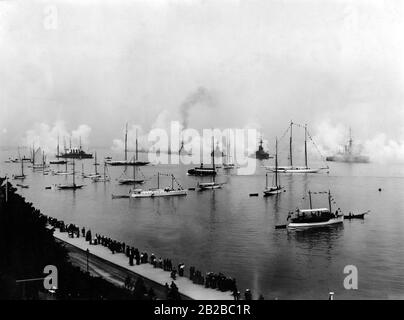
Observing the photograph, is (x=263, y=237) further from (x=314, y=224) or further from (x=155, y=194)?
(x=155, y=194)

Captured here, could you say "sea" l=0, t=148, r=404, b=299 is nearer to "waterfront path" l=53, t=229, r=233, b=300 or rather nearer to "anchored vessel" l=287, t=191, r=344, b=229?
"anchored vessel" l=287, t=191, r=344, b=229

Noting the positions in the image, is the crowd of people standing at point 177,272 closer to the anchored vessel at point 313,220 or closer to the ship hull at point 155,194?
the anchored vessel at point 313,220

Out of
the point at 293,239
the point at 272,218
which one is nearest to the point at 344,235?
the point at 293,239

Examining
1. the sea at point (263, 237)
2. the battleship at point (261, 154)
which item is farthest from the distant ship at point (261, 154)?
the sea at point (263, 237)

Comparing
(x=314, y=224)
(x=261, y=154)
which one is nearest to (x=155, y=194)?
(x=314, y=224)
